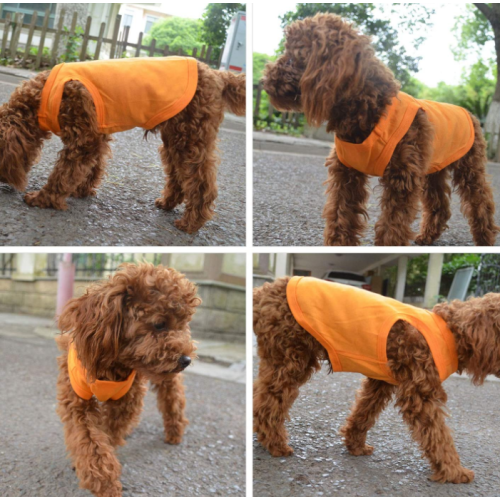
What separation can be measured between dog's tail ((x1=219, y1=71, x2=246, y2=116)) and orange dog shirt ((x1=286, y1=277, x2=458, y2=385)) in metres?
1.56

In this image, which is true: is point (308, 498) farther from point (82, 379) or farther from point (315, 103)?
point (315, 103)

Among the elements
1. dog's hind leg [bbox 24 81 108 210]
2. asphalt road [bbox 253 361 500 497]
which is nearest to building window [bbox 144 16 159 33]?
dog's hind leg [bbox 24 81 108 210]

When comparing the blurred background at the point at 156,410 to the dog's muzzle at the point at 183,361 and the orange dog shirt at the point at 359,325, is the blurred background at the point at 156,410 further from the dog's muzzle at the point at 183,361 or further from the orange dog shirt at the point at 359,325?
the orange dog shirt at the point at 359,325

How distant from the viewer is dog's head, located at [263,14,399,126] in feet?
8.98

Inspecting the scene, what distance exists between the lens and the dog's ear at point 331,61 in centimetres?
273

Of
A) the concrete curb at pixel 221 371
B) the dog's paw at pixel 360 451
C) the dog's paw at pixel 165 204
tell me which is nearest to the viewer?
the dog's paw at pixel 360 451

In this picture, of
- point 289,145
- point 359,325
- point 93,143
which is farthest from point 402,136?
point 289,145

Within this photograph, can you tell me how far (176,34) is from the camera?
4.17 meters

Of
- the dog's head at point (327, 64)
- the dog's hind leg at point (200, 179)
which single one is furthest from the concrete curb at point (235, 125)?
the dog's head at point (327, 64)

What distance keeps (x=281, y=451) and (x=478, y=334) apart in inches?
51.1

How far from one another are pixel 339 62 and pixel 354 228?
1.16 metres

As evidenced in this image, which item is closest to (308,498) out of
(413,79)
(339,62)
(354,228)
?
(354,228)

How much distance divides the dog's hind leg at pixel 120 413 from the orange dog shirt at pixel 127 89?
5.62ft

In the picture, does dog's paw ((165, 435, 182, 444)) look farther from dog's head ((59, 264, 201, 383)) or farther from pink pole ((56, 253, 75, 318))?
pink pole ((56, 253, 75, 318))
